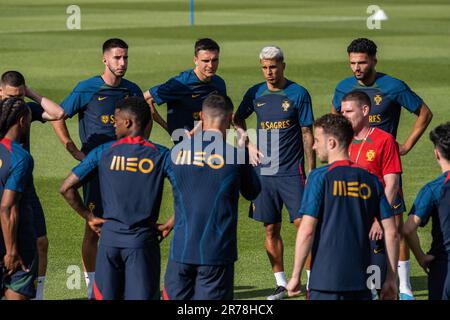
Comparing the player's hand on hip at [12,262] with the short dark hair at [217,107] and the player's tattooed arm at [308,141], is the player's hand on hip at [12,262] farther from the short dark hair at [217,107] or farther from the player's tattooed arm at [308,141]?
the player's tattooed arm at [308,141]

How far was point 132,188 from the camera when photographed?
8.71m

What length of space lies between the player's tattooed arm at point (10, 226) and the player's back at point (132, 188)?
0.79m

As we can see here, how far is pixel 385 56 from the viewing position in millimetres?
32219

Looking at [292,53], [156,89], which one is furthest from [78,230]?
[292,53]

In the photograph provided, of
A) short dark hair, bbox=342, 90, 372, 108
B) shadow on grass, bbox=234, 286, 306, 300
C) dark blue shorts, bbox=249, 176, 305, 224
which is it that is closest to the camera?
short dark hair, bbox=342, 90, 372, 108

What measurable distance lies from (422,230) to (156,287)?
626 centimetres

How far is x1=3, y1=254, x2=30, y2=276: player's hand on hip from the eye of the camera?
29.0ft

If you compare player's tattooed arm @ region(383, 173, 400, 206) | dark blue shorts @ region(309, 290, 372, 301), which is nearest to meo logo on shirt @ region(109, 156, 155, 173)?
dark blue shorts @ region(309, 290, 372, 301)

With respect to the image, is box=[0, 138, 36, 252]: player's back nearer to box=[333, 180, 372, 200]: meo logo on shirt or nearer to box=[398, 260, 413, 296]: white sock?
box=[333, 180, 372, 200]: meo logo on shirt

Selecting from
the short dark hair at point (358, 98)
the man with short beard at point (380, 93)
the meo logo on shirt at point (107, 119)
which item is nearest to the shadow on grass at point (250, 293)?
the man with short beard at point (380, 93)

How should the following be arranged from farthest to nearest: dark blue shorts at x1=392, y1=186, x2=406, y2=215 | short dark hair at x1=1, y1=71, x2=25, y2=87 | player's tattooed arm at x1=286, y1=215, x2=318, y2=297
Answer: dark blue shorts at x1=392, y1=186, x2=406, y2=215 < short dark hair at x1=1, y1=71, x2=25, y2=87 < player's tattooed arm at x1=286, y1=215, x2=318, y2=297

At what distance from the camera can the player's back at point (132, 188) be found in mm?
8719

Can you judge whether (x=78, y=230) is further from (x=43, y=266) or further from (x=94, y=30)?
(x=94, y=30)

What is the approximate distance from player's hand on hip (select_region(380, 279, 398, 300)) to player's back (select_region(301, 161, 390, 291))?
10.1 inches
